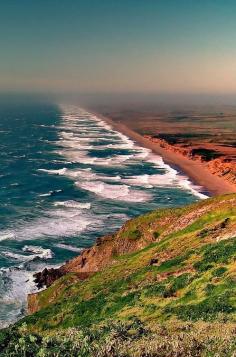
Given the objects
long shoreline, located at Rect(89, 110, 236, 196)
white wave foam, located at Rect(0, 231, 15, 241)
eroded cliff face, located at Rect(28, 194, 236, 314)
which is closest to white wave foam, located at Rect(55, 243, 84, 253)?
white wave foam, located at Rect(0, 231, 15, 241)

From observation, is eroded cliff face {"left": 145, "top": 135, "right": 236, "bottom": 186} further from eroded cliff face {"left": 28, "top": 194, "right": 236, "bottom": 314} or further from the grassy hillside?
the grassy hillside

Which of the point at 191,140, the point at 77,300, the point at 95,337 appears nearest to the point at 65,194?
the point at 77,300

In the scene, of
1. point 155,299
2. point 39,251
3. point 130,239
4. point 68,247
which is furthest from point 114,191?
point 155,299

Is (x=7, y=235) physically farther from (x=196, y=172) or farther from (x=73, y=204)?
(x=196, y=172)

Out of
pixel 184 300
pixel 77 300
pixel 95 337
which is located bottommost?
pixel 77 300

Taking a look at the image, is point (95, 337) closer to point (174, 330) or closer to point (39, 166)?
point (174, 330)

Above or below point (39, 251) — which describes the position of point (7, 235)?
above
